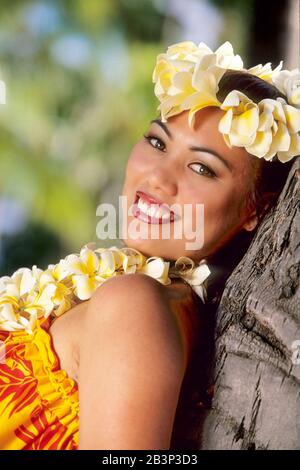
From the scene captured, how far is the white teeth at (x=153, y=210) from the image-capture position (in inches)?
53.4

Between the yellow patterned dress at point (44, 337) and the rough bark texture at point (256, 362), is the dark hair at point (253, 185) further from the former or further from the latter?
the rough bark texture at point (256, 362)

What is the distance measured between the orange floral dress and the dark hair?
0.35 m

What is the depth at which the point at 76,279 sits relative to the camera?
135 cm

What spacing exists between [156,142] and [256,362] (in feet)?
1.66

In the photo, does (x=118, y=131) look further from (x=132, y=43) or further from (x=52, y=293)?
(x=52, y=293)

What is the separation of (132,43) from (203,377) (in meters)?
1.09

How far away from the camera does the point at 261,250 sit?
1198 mm

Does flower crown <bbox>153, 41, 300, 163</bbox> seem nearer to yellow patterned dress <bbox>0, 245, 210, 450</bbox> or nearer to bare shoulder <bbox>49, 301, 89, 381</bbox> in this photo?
yellow patterned dress <bbox>0, 245, 210, 450</bbox>

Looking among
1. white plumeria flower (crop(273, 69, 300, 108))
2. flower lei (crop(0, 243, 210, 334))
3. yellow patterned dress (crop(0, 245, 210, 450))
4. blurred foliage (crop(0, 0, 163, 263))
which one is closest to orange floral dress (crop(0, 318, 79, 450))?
yellow patterned dress (crop(0, 245, 210, 450))

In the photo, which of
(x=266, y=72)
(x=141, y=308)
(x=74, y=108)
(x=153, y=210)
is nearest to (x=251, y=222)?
(x=153, y=210)

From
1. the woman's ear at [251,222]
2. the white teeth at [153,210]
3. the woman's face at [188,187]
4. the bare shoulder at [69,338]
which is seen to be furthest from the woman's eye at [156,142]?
the bare shoulder at [69,338]
